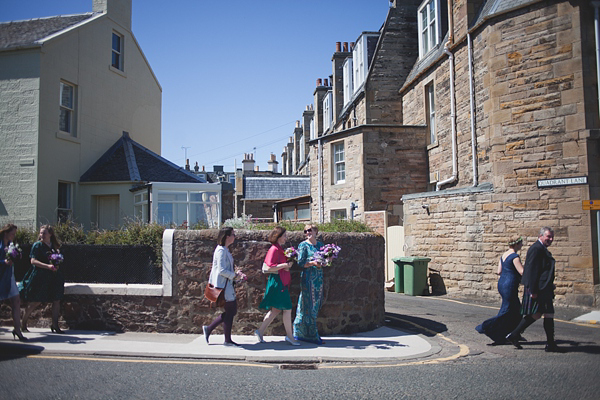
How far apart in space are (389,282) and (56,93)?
45.8 ft

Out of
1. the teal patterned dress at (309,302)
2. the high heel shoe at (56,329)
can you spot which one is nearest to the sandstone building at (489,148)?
the teal patterned dress at (309,302)

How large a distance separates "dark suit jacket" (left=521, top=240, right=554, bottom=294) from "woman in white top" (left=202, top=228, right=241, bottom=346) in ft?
15.1

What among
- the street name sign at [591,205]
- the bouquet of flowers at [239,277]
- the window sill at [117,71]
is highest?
the window sill at [117,71]

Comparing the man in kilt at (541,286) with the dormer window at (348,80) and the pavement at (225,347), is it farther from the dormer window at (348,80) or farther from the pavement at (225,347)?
the dormer window at (348,80)

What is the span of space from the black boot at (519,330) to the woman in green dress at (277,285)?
345cm

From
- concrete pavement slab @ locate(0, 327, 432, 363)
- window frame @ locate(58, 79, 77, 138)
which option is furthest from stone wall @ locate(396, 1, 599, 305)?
window frame @ locate(58, 79, 77, 138)

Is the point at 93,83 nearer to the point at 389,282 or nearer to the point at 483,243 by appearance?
the point at 389,282

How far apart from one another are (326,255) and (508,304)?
3.13 m

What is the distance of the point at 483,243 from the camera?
45.7ft

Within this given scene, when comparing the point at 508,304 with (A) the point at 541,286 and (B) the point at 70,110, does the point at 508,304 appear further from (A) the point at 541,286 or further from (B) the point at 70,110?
(B) the point at 70,110

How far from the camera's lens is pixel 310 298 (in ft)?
26.3

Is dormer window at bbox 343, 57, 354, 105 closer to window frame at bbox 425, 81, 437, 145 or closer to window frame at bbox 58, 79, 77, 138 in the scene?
window frame at bbox 425, 81, 437, 145

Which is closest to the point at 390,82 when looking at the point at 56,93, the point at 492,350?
the point at 56,93

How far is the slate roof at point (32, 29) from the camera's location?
1762 cm
